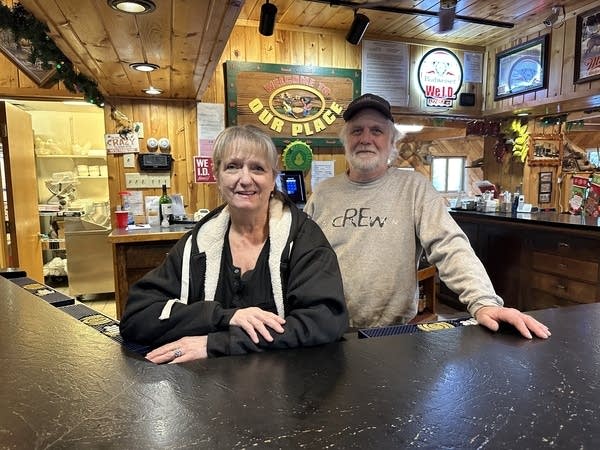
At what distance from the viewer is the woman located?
38.3 inches

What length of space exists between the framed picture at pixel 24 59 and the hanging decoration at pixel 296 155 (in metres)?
1.99

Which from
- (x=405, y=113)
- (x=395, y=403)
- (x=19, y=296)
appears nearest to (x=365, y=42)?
(x=405, y=113)

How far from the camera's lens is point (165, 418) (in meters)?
0.60

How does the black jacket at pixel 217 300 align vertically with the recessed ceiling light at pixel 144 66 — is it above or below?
below

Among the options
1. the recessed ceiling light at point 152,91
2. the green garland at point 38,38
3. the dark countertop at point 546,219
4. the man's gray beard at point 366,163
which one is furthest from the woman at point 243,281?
the dark countertop at point 546,219

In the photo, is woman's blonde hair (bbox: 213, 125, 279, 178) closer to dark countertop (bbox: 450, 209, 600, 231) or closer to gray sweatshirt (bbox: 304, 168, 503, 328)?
gray sweatshirt (bbox: 304, 168, 503, 328)

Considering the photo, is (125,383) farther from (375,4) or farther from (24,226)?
(24,226)

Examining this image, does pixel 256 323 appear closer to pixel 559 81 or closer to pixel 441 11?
pixel 441 11

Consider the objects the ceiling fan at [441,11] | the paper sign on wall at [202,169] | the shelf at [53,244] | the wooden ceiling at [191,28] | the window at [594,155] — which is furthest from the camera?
the window at [594,155]

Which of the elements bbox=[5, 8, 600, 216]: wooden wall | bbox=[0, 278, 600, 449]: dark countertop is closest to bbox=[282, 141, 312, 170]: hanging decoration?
bbox=[5, 8, 600, 216]: wooden wall

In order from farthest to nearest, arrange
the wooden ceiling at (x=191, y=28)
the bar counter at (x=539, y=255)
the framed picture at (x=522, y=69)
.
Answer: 1. the framed picture at (x=522, y=69)
2. the bar counter at (x=539, y=255)
3. the wooden ceiling at (x=191, y=28)

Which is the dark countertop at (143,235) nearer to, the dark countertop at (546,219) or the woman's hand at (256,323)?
the woman's hand at (256,323)

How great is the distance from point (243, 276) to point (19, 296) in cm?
69

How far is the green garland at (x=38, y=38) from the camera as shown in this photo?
2.13 meters
